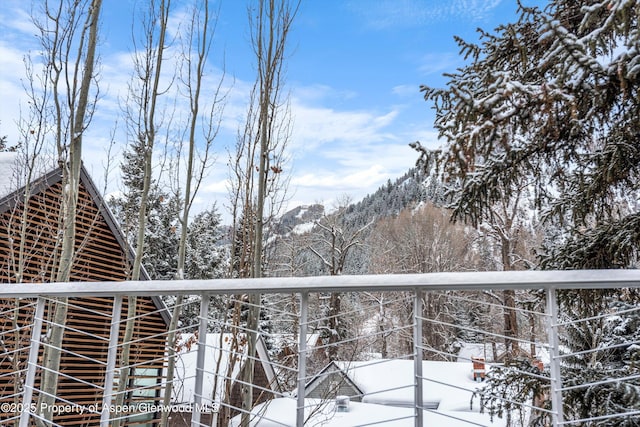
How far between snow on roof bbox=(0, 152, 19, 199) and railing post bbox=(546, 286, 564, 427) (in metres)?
6.39

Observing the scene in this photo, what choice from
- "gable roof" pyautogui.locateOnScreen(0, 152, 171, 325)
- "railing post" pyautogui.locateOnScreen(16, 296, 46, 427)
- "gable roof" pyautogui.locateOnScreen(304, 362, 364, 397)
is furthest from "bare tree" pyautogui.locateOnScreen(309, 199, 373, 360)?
"railing post" pyautogui.locateOnScreen(16, 296, 46, 427)

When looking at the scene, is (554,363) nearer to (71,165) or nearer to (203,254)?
(71,165)

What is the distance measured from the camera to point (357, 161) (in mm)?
16969

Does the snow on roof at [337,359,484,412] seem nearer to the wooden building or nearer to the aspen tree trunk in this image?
the wooden building

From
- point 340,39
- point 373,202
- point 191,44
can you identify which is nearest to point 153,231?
point 340,39

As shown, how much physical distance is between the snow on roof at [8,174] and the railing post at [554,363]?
6.39 meters

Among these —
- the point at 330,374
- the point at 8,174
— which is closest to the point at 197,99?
the point at 8,174

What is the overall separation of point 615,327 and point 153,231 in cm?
1366

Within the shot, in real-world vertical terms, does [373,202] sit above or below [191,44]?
above

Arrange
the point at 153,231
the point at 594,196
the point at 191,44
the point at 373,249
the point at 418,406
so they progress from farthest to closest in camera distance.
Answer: the point at 373,249, the point at 153,231, the point at 191,44, the point at 594,196, the point at 418,406

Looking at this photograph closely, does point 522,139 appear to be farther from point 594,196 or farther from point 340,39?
point 340,39

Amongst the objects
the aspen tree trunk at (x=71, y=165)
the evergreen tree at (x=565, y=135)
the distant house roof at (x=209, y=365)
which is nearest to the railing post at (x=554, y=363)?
the evergreen tree at (x=565, y=135)

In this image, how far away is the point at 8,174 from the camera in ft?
23.0

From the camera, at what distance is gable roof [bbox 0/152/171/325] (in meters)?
5.95
